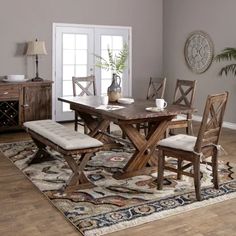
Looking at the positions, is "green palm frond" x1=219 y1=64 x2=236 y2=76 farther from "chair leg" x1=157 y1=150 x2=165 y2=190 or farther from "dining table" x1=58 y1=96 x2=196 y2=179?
"chair leg" x1=157 y1=150 x2=165 y2=190

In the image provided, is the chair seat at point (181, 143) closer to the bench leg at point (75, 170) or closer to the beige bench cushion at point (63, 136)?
the beige bench cushion at point (63, 136)

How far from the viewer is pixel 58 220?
2.99 meters

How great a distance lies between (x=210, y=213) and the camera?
312 cm

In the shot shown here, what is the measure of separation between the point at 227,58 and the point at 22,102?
11.6 feet

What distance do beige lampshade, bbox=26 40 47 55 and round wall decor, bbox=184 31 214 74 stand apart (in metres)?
2.84

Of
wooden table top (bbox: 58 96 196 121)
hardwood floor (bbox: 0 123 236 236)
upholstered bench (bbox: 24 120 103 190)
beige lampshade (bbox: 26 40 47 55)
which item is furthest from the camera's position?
beige lampshade (bbox: 26 40 47 55)

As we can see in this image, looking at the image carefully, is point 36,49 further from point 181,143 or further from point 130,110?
point 181,143

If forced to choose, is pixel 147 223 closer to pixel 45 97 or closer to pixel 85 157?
pixel 85 157

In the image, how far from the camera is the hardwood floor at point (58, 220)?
2.79 m

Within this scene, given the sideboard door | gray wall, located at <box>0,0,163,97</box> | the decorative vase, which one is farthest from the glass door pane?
the decorative vase

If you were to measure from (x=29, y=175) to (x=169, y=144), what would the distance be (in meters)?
1.60

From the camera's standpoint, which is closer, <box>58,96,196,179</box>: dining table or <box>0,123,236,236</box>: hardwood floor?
<box>0,123,236,236</box>: hardwood floor

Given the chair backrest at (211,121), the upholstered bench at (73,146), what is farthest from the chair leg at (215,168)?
the upholstered bench at (73,146)

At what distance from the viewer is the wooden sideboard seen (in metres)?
6.06
